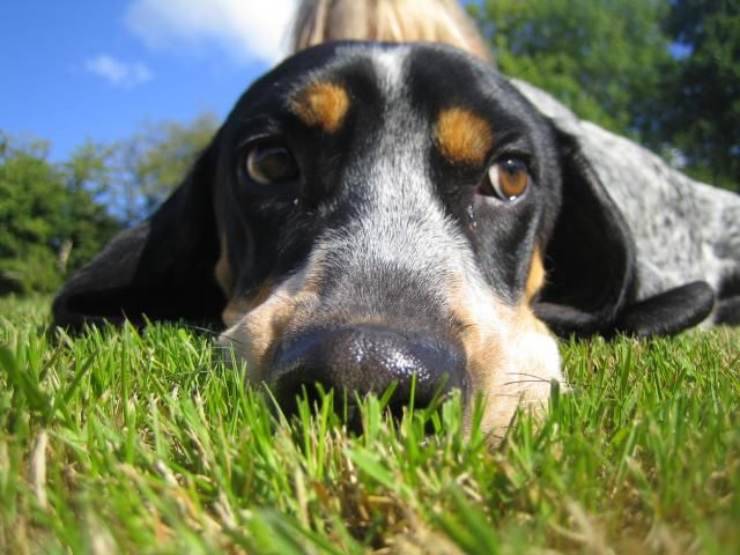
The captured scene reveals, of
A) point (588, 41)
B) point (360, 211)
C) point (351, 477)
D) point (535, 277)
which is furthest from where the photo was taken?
point (588, 41)

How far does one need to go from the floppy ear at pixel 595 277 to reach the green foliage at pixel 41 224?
1453 cm

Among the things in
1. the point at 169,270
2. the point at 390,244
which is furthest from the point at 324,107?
the point at 169,270

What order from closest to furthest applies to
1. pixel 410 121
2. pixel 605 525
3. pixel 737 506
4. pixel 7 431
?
pixel 737 506 → pixel 605 525 → pixel 7 431 → pixel 410 121

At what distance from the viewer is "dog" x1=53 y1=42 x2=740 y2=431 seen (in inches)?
72.0

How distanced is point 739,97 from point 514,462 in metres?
24.5

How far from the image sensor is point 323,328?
173 centimetres

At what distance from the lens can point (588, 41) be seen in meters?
35.4

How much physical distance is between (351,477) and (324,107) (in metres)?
1.90

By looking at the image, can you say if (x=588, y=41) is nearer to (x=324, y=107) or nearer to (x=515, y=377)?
(x=324, y=107)

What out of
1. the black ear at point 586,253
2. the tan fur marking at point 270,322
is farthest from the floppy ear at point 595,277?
the tan fur marking at point 270,322

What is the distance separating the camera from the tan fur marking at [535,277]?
3.32m

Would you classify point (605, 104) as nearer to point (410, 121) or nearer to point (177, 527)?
point (410, 121)

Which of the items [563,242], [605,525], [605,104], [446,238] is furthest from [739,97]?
[605,525]

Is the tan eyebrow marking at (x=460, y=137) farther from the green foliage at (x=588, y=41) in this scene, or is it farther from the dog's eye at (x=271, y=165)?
the green foliage at (x=588, y=41)
